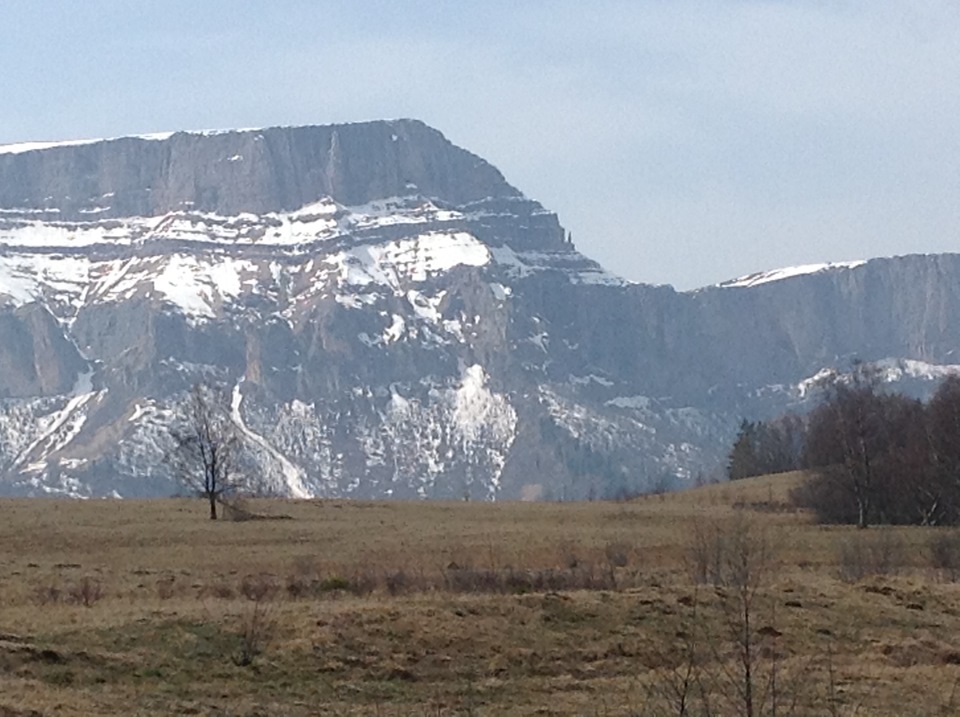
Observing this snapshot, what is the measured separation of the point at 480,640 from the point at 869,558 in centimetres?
2739

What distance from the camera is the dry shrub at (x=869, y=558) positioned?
45.0m

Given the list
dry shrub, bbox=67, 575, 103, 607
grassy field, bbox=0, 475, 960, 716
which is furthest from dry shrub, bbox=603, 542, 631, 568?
dry shrub, bbox=67, 575, 103, 607

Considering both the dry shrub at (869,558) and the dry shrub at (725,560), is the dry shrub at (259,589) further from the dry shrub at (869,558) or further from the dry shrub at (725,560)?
the dry shrub at (869,558)

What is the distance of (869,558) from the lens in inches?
2068

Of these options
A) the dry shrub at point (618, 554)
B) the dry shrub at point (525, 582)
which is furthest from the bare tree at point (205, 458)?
the dry shrub at point (525, 582)

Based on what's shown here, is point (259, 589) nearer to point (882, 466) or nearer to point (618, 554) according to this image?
point (618, 554)

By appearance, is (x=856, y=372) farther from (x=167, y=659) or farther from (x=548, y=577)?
(x=167, y=659)

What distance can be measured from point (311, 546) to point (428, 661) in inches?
1437

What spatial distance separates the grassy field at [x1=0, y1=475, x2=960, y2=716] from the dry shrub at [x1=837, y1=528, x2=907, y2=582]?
28cm

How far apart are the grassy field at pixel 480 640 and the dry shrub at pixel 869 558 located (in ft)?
0.93

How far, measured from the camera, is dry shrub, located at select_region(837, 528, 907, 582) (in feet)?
148

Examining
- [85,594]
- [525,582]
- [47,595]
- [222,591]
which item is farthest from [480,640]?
[47,595]

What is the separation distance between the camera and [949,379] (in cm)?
9894

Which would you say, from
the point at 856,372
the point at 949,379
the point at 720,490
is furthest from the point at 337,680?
the point at 720,490
